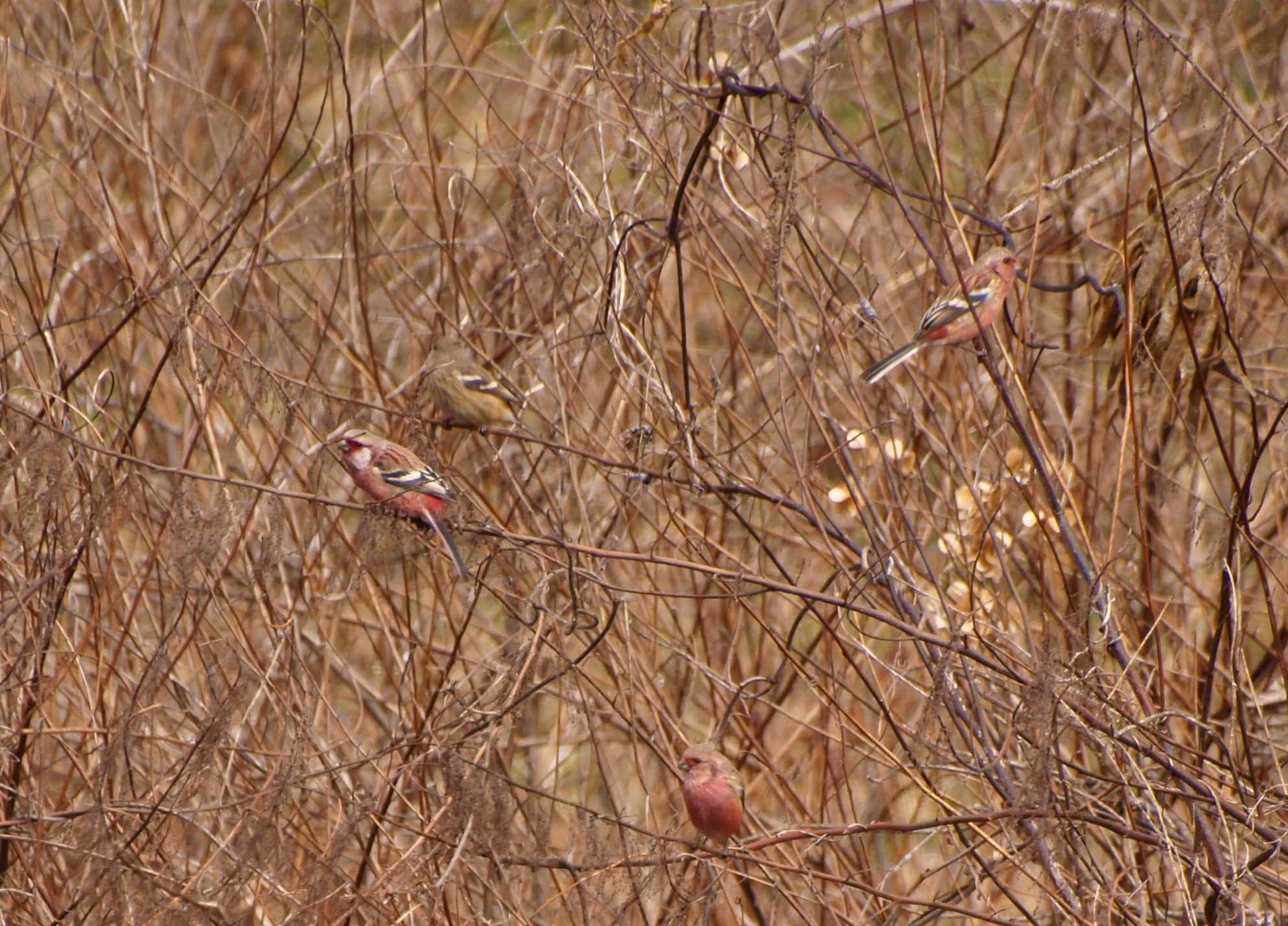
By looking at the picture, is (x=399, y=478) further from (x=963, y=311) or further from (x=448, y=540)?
(x=963, y=311)

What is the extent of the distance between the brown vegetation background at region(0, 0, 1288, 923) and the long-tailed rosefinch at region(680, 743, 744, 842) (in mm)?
197

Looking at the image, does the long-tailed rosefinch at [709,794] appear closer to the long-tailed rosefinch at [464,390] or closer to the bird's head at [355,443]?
the bird's head at [355,443]

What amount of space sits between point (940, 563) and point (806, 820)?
243 centimetres

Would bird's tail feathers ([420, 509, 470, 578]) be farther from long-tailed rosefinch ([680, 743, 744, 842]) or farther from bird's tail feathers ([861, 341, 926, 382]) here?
bird's tail feathers ([861, 341, 926, 382])

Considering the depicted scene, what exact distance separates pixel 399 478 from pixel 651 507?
1.75 m

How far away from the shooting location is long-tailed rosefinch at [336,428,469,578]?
4.64 meters

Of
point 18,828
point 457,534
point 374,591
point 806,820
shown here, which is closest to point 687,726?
point 806,820

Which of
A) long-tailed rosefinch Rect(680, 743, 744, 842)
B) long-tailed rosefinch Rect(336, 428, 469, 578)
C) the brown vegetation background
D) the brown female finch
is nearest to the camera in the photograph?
the brown vegetation background

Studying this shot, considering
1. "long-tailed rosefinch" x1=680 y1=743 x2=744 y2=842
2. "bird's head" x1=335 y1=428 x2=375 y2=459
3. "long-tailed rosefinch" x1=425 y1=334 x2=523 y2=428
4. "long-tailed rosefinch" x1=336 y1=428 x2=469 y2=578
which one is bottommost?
"long-tailed rosefinch" x1=680 y1=743 x2=744 y2=842

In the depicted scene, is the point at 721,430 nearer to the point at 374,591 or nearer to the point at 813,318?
the point at 813,318

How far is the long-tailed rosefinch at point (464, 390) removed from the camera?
234 inches

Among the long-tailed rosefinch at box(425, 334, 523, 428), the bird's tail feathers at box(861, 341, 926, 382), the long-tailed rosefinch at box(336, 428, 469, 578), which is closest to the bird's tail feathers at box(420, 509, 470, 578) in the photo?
the long-tailed rosefinch at box(336, 428, 469, 578)

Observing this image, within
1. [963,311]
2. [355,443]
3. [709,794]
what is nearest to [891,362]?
[963,311]

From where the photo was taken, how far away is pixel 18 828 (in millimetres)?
4707
